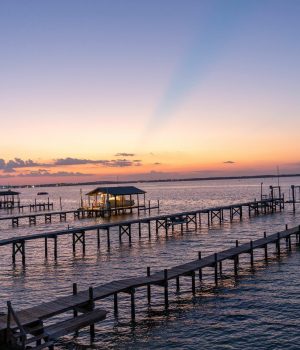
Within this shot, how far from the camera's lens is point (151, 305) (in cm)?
2353

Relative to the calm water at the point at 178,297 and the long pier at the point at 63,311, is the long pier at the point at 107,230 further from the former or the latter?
the long pier at the point at 63,311

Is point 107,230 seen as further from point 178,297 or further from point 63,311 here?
point 63,311

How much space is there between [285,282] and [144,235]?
28348 mm

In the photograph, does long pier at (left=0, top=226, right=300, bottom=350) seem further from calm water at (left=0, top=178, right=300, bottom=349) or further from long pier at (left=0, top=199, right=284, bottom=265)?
long pier at (left=0, top=199, right=284, bottom=265)

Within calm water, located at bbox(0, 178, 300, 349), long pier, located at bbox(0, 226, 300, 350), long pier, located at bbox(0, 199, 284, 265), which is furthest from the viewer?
long pier, located at bbox(0, 199, 284, 265)

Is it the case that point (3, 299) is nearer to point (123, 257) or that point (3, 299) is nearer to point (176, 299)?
point (176, 299)

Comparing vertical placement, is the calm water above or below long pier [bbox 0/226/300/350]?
below

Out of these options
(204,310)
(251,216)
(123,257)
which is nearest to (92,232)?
(123,257)

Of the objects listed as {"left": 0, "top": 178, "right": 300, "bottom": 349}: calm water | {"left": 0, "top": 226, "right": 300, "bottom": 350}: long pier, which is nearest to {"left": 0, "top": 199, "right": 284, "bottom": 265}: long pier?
{"left": 0, "top": 178, "right": 300, "bottom": 349}: calm water

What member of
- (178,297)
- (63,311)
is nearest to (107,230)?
(178,297)

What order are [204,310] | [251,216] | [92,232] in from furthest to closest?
[251,216], [92,232], [204,310]

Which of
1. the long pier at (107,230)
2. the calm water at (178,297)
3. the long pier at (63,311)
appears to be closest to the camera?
the long pier at (63,311)

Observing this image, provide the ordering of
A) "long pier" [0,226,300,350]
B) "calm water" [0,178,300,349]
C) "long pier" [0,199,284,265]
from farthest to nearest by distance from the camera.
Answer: "long pier" [0,199,284,265] → "calm water" [0,178,300,349] → "long pier" [0,226,300,350]

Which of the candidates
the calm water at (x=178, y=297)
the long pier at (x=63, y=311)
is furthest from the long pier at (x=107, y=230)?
the long pier at (x=63, y=311)
